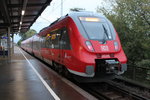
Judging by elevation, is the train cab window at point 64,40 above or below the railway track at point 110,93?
above

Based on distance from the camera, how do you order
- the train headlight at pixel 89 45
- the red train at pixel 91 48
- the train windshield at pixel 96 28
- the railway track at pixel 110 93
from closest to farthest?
the railway track at pixel 110 93
the red train at pixel 91 48
the train headlight at pixel 89 45
the train windshield at pixel 96 28

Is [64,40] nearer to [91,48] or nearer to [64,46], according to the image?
[64,46]

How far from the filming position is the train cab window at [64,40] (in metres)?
8.20

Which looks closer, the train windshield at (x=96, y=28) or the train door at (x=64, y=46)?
the train windshield at (x=96, y=28)

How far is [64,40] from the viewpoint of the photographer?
8.67 m

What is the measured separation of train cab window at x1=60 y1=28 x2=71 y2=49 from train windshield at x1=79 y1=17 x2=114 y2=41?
95 centimetres

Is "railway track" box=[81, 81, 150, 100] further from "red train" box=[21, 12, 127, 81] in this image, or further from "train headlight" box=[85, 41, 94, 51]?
"train headlight" box=[85, 41, 94, 51]

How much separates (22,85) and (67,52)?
2.28m

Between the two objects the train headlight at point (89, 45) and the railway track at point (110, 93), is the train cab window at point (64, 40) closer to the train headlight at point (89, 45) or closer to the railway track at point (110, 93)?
the train headlight at point (89, 45)

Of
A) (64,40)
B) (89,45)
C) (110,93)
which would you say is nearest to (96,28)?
(89,45)

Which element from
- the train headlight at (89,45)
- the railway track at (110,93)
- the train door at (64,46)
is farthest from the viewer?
the train door at (64,46)

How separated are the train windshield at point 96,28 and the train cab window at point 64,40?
0.95 m

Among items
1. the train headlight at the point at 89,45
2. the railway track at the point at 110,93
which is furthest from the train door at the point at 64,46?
the railway track at the point at 110,93

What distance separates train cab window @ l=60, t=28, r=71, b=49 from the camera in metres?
8.20
